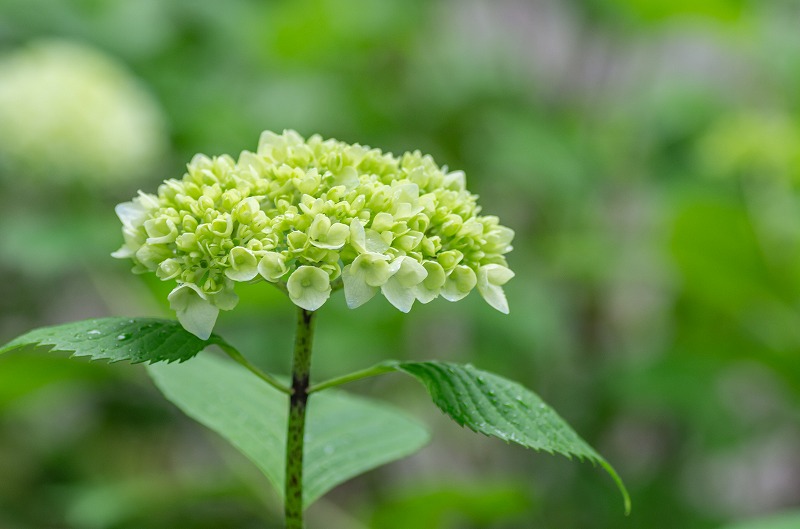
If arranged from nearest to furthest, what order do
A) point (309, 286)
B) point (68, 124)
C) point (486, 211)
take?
point (309, 286) < point (68, 124) < point (486, 211)

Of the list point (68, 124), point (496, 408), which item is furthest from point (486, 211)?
point (496, 408)

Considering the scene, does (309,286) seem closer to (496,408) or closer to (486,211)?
(496,408)

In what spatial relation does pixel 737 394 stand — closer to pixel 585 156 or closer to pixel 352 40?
pixel 585 156

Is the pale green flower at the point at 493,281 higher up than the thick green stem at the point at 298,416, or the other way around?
the pale green flower at the point at 493,281

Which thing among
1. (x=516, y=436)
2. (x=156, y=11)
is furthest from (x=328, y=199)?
(x=156, y=11)

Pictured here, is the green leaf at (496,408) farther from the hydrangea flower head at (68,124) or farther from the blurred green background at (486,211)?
the hydrangea flower head at (68,124)

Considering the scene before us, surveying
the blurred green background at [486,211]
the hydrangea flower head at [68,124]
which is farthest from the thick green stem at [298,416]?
the hydrangea flower head at [68,124]
